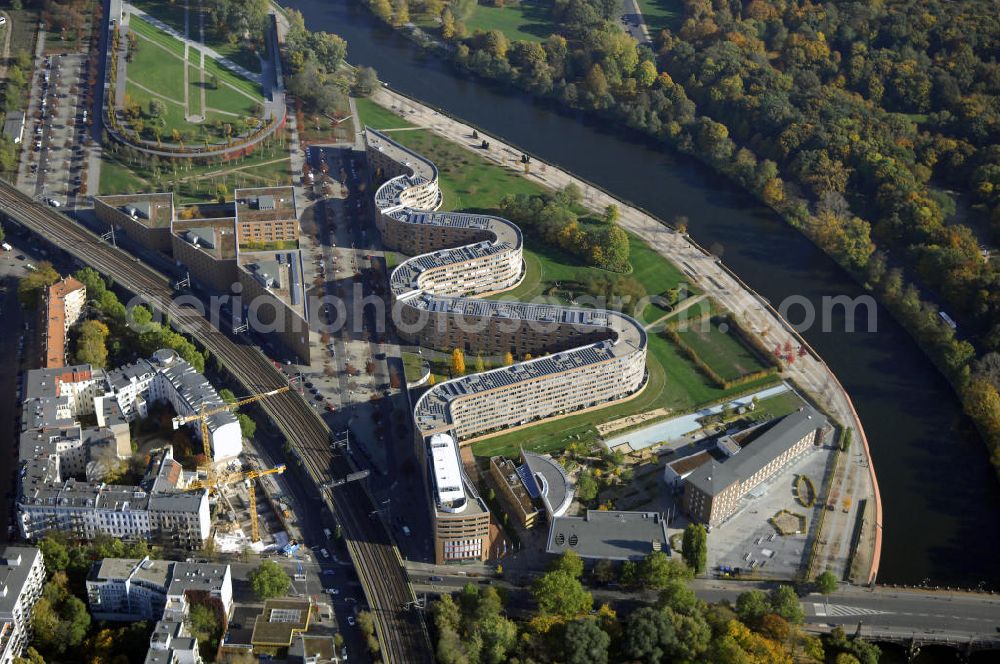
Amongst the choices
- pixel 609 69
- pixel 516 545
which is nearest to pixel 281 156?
pixel 609 69

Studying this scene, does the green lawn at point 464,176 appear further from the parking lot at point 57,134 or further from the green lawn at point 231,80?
the parking lot at point 57,134

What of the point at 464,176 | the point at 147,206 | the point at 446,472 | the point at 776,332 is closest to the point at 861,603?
the point at 446,472

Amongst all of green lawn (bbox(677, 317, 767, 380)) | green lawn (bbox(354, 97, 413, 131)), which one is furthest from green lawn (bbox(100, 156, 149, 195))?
green lawn (bbox(677, 317, 767, 380))

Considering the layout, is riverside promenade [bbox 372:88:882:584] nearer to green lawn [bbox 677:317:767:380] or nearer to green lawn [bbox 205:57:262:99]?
green lawn [bbox 677:317:767:380]

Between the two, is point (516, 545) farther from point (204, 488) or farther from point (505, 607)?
point (204, 488)

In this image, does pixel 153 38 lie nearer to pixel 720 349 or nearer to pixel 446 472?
pixel 720 349

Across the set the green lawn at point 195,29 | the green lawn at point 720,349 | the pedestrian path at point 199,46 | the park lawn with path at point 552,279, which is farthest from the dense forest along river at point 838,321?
the pedestrian path at point 199,46
